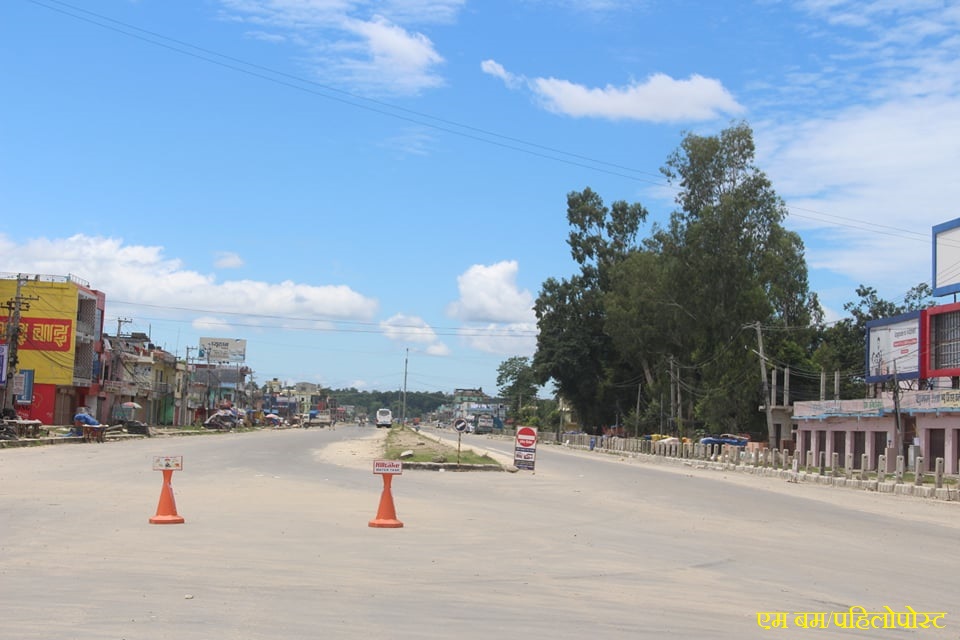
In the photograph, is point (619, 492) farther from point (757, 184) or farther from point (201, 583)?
point (757, 184)

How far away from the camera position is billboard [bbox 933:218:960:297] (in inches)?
2138

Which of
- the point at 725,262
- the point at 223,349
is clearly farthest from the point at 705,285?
the point at 223,349

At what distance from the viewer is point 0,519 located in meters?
14.6

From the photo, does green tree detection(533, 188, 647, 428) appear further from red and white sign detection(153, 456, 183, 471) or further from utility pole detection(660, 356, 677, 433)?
red and white sign detection(153, 456, 183, 471)

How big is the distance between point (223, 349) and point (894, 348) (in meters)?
131

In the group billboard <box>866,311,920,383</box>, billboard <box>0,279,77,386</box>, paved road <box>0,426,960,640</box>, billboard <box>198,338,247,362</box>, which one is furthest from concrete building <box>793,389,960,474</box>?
billboard <box>198,338,247,362</box>

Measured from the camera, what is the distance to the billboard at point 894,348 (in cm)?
5784

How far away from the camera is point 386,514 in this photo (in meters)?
15.2

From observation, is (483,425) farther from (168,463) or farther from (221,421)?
(168,463)

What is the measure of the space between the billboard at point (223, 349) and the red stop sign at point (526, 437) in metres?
139

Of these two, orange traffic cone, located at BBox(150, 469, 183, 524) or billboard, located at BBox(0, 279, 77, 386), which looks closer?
orange traffic cone, located at BBox(150, 469, 183, 524)

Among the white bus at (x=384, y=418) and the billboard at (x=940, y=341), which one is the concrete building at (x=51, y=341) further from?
the white bus at (x=384, y=418)

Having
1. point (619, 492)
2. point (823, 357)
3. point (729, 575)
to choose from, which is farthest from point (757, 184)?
point (729, 575)

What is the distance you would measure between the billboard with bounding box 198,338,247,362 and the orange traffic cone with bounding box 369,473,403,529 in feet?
516
